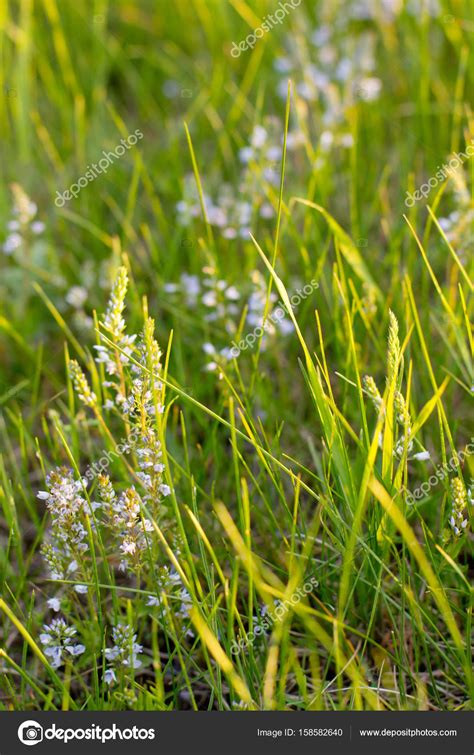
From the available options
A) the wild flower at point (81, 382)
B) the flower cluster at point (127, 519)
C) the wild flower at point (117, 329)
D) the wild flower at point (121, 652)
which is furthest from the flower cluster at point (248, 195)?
the wild flower at point (121, 652)

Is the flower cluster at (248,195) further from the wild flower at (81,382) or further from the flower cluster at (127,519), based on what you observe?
the flower cluster at (127,519)

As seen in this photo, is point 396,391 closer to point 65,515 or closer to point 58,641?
point 65,515

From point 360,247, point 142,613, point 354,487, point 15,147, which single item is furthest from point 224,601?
point 15,147

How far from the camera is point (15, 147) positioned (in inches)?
137

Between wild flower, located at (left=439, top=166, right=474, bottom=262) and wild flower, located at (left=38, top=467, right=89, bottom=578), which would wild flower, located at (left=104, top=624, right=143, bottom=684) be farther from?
wild flower, located at (left=439, top=166, right=474, bottom=262)

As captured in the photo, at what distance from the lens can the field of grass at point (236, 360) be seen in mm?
1826

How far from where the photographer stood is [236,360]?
254 centimetres

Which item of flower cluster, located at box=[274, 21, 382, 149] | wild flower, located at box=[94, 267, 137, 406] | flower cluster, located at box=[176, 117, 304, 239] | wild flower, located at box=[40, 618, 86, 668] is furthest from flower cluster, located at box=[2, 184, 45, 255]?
wild flower, located at box=[40, 618, 86, 668]

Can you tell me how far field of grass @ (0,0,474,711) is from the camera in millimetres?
1826

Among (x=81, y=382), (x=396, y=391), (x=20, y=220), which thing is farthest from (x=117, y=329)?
(x=20, y=220)

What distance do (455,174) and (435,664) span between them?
1.40m

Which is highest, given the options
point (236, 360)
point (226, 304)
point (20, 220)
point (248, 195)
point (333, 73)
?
point (333, 73)

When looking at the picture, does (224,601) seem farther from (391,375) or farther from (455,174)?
(455,174)

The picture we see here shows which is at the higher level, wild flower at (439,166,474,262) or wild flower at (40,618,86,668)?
wild flower at (439,166,474,262)
